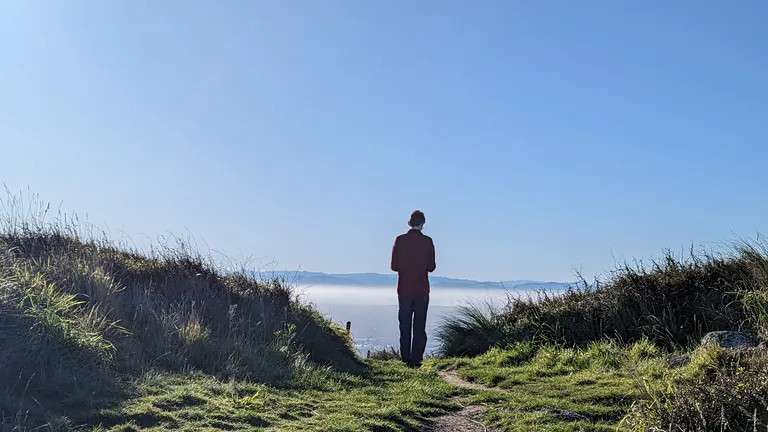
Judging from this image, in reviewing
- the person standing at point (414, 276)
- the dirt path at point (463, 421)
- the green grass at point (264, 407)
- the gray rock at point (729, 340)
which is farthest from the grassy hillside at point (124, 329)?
the gray rock at point (729, 340)

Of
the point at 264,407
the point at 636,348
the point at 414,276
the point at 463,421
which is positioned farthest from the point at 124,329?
the point at 636,348

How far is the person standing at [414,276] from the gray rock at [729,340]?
4630 mm

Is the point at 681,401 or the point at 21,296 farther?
the point at 21,296

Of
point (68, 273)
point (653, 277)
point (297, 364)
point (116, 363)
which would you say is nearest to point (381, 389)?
point (297, 364)

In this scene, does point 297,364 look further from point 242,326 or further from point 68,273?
point 68,273

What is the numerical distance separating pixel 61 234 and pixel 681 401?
Result: 412 inches

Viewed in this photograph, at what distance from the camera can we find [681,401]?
183 inches

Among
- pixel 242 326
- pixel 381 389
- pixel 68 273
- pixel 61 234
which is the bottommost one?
pixel 381 389

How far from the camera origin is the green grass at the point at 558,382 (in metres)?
6.01

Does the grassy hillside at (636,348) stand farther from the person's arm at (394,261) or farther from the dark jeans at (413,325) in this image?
the person's arm at (394,261)

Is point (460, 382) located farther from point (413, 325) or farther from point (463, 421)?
point (463, 421)

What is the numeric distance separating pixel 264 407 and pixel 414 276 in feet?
17.5

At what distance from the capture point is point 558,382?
27.1 feet

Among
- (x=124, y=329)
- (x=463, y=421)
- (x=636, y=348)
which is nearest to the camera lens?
(x=463, y=421)
